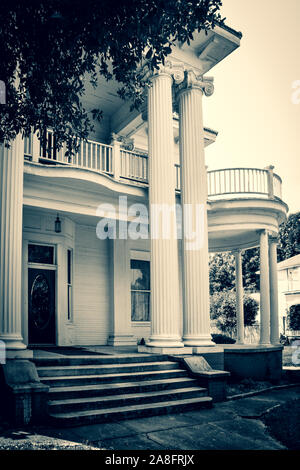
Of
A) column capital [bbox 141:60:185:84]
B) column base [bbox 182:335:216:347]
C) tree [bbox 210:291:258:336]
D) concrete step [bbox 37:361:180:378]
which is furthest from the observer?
tree [bbox 210:291:258:336]

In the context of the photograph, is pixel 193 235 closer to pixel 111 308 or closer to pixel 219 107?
pixel 111 308

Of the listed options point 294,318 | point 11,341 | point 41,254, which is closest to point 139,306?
point 41,254

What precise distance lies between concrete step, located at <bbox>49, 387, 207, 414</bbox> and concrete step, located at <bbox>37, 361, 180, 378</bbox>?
740 millimetres

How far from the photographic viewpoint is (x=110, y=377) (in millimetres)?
7688

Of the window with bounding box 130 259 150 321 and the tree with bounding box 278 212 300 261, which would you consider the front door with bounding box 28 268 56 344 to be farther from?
the tree with bounding box 278 212 300 261

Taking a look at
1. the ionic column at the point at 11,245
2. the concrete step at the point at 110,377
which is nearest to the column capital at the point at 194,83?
the ionic column at the point at 11,245

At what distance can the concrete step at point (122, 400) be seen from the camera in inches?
251

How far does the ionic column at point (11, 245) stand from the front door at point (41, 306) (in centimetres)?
342

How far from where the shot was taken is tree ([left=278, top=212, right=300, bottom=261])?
5019 cm

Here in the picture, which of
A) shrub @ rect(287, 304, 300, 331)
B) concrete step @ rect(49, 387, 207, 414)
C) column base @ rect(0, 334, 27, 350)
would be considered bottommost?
shrub @ rect(287, 304, 300, 331)

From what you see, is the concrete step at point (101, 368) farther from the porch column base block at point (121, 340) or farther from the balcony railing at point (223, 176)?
the balcony railing at point (223, 176)

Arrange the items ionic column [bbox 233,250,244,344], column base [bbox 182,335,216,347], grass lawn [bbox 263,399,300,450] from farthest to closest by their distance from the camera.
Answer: ionic column [bbox 233,250,244,344], column base [bbox 182,335,216,347], grass lawn [bbox 263,399,300,450]

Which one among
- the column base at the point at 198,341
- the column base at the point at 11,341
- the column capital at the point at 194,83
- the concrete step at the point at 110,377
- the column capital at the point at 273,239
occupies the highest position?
the column capital at the point at 194,83

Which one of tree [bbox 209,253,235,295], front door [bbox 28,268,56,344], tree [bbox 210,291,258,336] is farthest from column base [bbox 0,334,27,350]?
tree [bbox 209,253,235,295]
